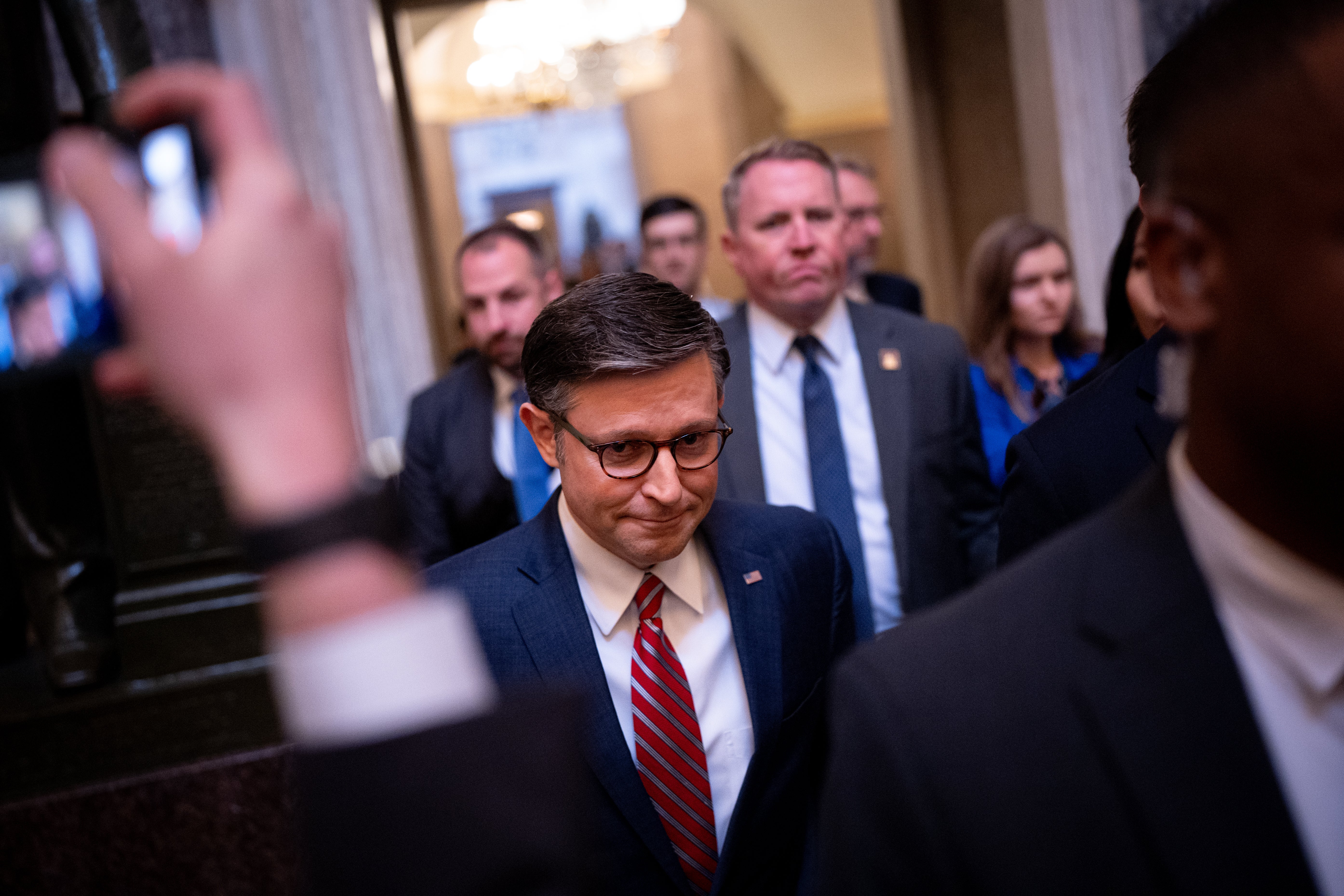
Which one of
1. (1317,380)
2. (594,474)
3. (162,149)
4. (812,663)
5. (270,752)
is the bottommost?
(270,752)

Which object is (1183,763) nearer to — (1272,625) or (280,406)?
(1272,625)

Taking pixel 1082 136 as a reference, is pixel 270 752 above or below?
below

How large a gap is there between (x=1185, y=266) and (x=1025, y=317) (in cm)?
301

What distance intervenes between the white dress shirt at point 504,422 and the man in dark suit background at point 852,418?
2.36 feet

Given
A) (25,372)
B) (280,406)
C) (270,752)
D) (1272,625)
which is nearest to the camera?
(280,406)

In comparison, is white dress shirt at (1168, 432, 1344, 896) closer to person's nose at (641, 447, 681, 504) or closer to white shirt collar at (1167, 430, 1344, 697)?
white shirt collar at (1167, 430, 1344, 697)

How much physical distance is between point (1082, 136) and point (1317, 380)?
508 centimetres

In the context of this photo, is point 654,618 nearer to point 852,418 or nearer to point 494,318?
point 852,418

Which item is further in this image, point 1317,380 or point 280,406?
point 1317,380

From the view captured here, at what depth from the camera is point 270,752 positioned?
285 cm

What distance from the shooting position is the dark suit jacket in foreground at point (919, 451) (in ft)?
8.80

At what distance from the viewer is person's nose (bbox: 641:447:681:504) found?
1714 mm

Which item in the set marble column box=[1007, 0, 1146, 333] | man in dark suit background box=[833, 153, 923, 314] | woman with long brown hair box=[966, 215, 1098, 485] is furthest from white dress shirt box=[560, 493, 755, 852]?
marble column box=[1007, 0, 1146, 333]

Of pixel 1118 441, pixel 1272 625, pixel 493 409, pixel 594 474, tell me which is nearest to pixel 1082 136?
pixel 493 409
